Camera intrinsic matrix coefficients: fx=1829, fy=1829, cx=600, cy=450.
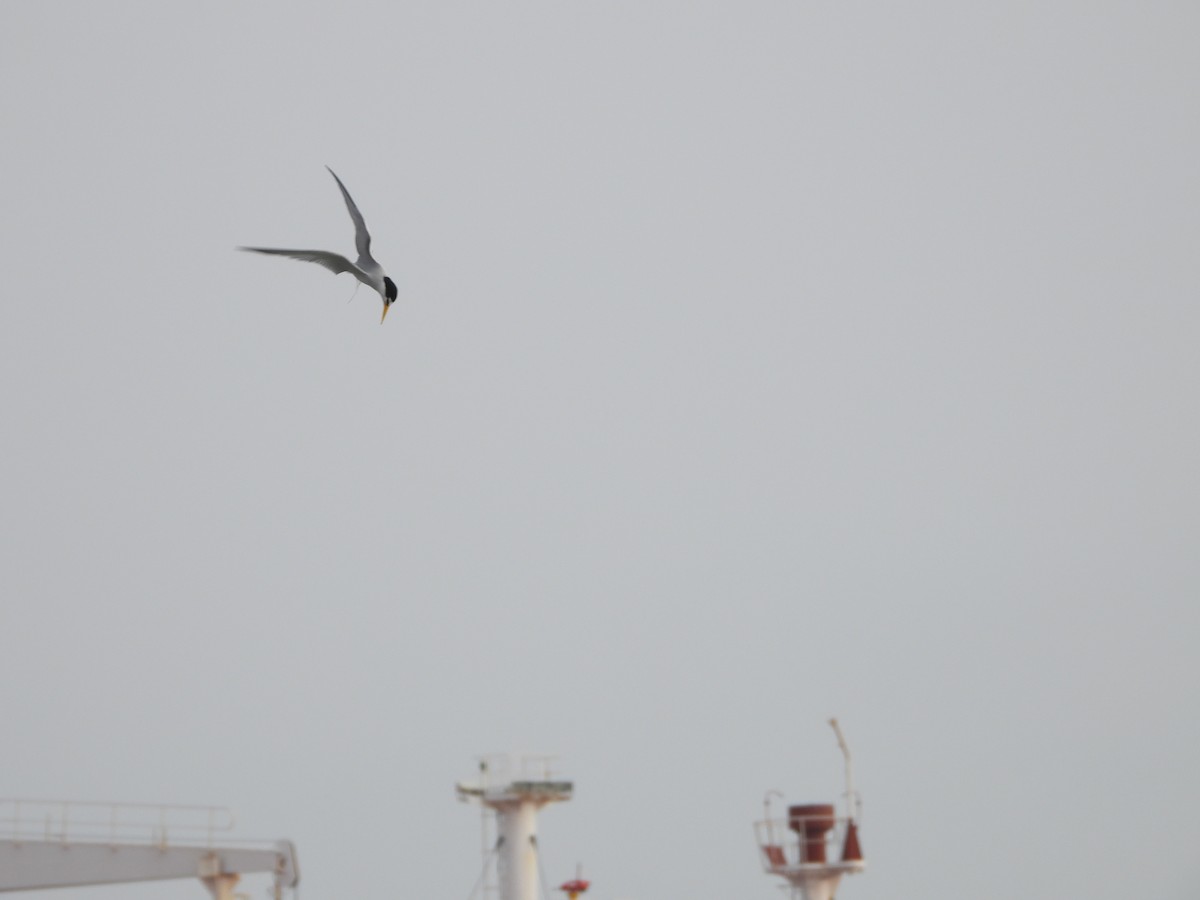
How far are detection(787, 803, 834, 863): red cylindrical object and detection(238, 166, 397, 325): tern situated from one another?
11.2 m

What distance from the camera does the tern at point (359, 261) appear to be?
24266 millimetres

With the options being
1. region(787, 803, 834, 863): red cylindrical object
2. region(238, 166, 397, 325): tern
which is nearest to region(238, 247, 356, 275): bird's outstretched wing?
region(238, 166, 397, 325): tern

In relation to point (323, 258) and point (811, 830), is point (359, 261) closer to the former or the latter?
point (323, 258)

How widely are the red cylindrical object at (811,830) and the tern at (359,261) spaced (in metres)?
11.2

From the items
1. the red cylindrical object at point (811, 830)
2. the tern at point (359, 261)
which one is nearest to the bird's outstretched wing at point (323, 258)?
the tern at point (359, 261)

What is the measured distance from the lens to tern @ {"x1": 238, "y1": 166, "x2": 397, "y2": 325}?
2427 cm

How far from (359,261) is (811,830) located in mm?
11935

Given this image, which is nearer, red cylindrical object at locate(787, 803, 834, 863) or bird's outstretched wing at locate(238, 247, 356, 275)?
bird's outstretched wing at locate(238, 247, 356, 275)

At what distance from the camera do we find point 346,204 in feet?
85.2

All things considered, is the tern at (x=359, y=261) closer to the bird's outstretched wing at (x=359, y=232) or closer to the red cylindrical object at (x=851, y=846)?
the bird's outstretched wing at (x=359, y=232)

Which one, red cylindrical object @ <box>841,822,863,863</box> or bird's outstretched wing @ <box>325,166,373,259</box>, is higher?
bird's outstretched wing @ <box>325,166,373,259</box>

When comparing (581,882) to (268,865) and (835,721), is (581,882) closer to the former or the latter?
(835,721)

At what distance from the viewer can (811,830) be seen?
97.9 feet

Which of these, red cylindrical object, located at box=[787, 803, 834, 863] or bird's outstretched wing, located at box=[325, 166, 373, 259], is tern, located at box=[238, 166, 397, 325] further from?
red cylindrical object, located at box=[787, 803, 834, 863]
